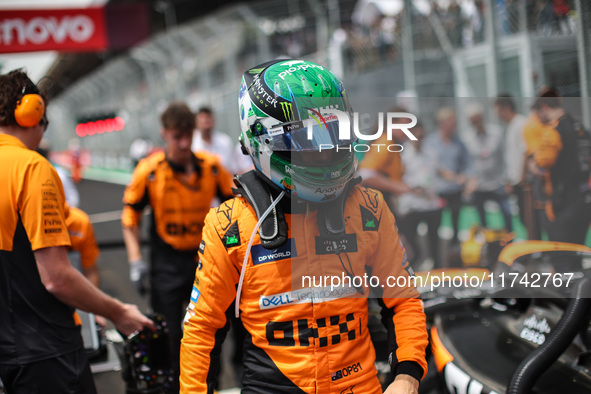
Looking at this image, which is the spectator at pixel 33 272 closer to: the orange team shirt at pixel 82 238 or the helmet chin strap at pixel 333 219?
the helmet chin strap at pixel 333 219

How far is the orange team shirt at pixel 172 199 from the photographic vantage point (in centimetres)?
395

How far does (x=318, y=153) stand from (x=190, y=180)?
2436 millimetres

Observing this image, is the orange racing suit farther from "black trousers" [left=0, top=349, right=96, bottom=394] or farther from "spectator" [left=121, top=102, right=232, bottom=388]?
"spectator" [left=121, top=102, right=232, bottom=388]

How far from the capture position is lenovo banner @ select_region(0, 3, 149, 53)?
191 inches

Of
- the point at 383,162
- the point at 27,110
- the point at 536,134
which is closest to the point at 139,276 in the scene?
the point at 383,162

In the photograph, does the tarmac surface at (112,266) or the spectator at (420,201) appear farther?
the spectator at (420,201)

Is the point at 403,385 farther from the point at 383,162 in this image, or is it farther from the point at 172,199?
the point at 383,162

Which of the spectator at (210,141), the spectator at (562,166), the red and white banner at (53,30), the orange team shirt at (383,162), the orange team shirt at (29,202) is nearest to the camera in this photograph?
the orange team shirt at (29,202)

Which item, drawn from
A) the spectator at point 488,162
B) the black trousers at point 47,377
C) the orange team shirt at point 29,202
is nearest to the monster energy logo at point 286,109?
the orange team shirt at point 29,202

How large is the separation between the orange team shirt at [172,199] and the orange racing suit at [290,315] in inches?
85.7

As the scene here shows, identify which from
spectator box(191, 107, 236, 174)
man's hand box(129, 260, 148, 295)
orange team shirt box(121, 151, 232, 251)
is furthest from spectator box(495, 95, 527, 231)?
man's hand box(129, 260, 148, 295)

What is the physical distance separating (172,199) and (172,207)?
0.05 metres

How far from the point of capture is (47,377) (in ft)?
7.05

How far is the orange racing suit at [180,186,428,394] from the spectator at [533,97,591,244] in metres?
3.00
